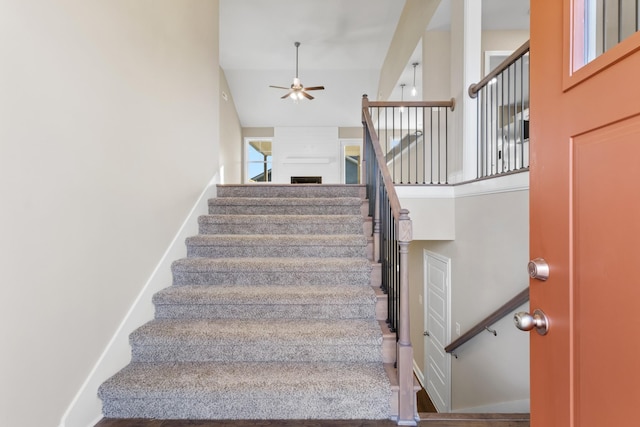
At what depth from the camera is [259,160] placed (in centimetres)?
976

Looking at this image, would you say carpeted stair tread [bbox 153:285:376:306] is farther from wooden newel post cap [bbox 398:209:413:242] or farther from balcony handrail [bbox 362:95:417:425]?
wooden newel post cap [bbox 398:209:413:242]

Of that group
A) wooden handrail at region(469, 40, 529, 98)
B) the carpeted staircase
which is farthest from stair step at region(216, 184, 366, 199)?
wooden handrail at region(469, 40, 529, 98)

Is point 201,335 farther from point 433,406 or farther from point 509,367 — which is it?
point 433,406

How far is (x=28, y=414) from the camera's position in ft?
4.13

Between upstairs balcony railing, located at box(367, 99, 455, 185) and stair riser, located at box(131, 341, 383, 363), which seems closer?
stair riser, located at box(131, 341, 383, 363)

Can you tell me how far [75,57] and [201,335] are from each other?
1.62 m

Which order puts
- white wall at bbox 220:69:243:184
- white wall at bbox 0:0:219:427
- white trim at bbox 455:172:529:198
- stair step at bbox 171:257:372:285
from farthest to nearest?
white wall at bbox 220:69:243:184 < stair step at bbox 171:257:372:285 < white trim at bbox 455:172:529:198 < white wall at bbox 0:0:219:427

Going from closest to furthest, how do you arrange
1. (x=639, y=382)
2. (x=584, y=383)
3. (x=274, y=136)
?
(x=639, y=382) < (x=584, y=383) < (x=274, y=136)

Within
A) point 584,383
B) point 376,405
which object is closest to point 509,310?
point 376,405

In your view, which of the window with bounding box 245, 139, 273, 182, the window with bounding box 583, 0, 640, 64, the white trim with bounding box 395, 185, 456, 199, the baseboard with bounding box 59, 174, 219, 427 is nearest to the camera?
the window with bounding box 583, 0, 640, 64

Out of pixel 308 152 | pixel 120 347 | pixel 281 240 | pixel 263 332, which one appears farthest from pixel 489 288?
pixel 308 152

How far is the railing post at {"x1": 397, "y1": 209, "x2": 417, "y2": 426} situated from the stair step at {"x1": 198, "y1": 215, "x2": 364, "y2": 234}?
4.06 feet

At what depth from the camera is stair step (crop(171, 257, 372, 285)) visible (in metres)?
Answer: 2.40

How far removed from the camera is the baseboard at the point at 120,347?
1.52 meters
